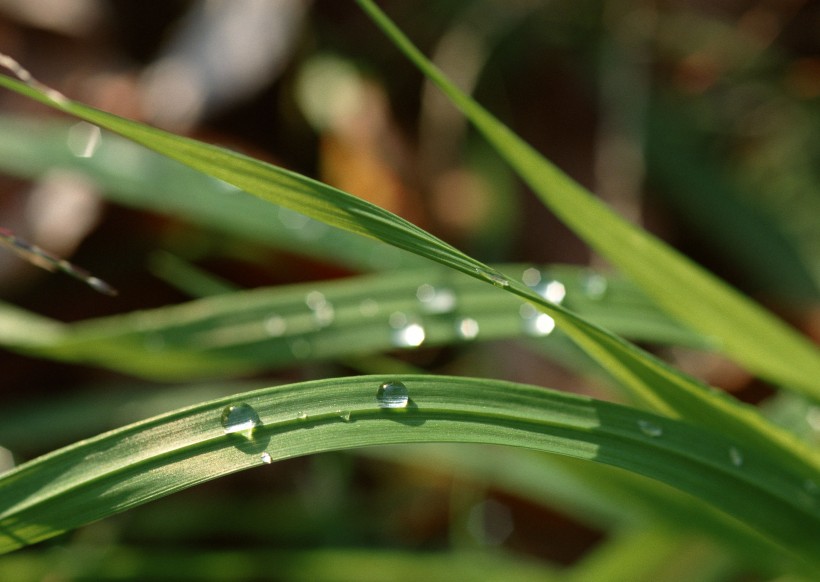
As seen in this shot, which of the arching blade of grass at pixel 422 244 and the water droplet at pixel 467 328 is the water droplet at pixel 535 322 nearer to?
the water droplet at pixel 467 328

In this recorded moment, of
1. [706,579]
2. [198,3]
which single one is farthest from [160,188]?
[706,579]

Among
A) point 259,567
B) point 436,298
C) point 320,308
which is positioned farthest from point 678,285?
point 259,567

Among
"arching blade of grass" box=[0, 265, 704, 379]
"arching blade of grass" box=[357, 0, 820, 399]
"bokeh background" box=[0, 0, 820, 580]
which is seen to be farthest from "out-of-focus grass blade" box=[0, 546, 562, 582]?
"arching blade of grass" box=[357, 0, 820, 399]

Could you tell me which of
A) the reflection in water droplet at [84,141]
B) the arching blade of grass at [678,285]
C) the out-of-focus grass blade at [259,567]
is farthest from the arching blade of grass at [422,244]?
the reflection in water droplet at [84,141]

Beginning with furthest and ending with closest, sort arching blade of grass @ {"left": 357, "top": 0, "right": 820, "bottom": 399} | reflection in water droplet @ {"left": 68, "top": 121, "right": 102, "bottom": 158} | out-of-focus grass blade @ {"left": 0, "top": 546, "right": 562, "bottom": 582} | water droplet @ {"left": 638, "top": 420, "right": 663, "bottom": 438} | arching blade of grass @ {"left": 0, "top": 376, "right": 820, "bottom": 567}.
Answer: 1. reflection in water droplet @ {"left": 68, "top": 121, "right": 102, "bottom": 158}
2. out-of-focus grass blade @ {"left": 0, "top": 546, "right": 562, "bottom": 582}
3. arching blade of grass @ {"left": 357, "top": 0, "right": 820, "bottom": 399}
4. water droplet @ {"left": 638, "top": 420, "right": 663, "bottom": 438}
5. arching blade of grass @ {"left": 0, "top": 376, "right": 820, "bottom": 567}

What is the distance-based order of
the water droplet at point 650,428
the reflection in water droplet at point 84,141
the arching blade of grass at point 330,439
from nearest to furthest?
1. the arching blade of grass at point 330,439
2. the water droplet at point 650,428
3. the reflection in water droplet at point 84,141

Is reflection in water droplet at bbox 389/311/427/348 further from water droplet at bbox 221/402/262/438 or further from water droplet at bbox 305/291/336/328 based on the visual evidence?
water droplet at bbox 221/402/262/438

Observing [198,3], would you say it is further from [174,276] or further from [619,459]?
[619,459]

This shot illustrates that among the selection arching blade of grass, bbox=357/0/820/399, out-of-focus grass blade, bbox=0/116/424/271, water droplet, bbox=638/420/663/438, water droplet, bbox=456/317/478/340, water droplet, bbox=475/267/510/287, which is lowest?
water droplet, bbox=638/420/663/438
